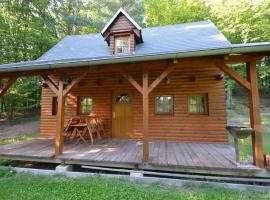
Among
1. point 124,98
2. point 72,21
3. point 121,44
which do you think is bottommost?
point 124,98

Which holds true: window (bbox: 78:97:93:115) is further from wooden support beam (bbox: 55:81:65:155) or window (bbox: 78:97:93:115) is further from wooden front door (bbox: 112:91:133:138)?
wooden support beam (bbox: 55:81:65:155)

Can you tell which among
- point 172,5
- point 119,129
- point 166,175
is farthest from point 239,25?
point 166,175

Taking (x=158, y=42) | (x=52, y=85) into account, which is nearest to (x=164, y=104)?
(x=158, y=42)

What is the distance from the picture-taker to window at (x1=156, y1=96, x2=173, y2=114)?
733cm

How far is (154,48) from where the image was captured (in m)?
7.27

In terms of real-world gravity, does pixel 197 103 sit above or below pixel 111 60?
below

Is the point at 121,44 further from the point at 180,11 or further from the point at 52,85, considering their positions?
the point at 180,11

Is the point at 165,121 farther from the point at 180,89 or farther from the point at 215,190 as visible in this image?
the point at 215,190

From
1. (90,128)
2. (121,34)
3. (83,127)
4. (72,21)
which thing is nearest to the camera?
(90,128)

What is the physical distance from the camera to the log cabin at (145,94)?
13.8 feet

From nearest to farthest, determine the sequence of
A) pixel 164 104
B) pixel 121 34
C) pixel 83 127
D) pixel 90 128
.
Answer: pixel 90 128
pixel 83 127
pixel 164 104
pixel 121 34

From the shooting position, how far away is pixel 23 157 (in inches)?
197

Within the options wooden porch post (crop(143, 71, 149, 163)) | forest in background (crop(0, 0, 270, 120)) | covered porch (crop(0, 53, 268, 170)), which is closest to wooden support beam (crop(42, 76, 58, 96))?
covered porch (crop(0, 53, 268, 170))

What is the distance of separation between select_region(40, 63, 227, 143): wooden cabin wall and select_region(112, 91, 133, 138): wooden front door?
17cm
